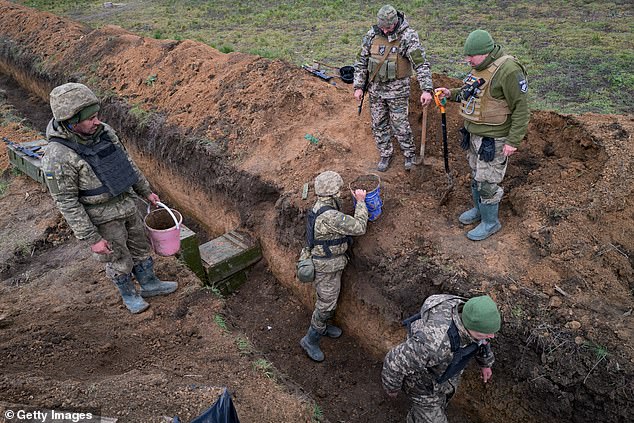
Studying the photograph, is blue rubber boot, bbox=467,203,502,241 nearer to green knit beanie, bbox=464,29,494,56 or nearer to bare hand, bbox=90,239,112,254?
green knit beanie, bbox=464,29,494,56

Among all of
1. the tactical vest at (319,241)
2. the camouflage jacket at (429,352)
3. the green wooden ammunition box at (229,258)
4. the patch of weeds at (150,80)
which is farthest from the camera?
the patch of weeds at (150,80)

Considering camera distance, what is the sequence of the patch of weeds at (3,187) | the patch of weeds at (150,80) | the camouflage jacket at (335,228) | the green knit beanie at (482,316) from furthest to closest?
the patch of weeds at (150,80)
the patch of weeds at (3,187)
the camouflage jacket at (335,228)
the green knit beanie at (482,316)

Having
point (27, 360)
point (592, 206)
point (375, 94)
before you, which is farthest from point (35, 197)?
point (592, 206)

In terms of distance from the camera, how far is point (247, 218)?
23.0 ft

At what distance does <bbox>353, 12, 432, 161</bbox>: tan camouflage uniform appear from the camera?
5500 mm

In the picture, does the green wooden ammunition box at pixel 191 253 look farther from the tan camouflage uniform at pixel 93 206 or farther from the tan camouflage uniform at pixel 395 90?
the tan camouflage uniform at pixel 395 90

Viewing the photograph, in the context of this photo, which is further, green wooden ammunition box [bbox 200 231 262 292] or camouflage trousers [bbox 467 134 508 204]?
green wooden ammunition box [bbox 200 231 262 292]

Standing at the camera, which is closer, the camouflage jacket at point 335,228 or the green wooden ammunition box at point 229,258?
the camouflage jacket at point 335,228

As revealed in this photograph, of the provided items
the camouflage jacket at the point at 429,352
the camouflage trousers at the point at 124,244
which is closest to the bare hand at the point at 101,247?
the camouflage trousers at the point at 124,244

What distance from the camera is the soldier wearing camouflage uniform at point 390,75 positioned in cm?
549

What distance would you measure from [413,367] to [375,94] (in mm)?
3606

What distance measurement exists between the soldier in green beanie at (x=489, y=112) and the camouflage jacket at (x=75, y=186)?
3593 millimetres

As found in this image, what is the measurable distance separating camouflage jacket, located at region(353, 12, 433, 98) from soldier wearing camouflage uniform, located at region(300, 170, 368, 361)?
5.27 feet

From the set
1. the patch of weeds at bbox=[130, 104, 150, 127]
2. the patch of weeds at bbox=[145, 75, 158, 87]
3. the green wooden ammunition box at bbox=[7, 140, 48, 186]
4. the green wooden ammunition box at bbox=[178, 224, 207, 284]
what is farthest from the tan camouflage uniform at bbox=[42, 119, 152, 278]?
the patch of weeds at bbox=[145, 75, 158, 87]
